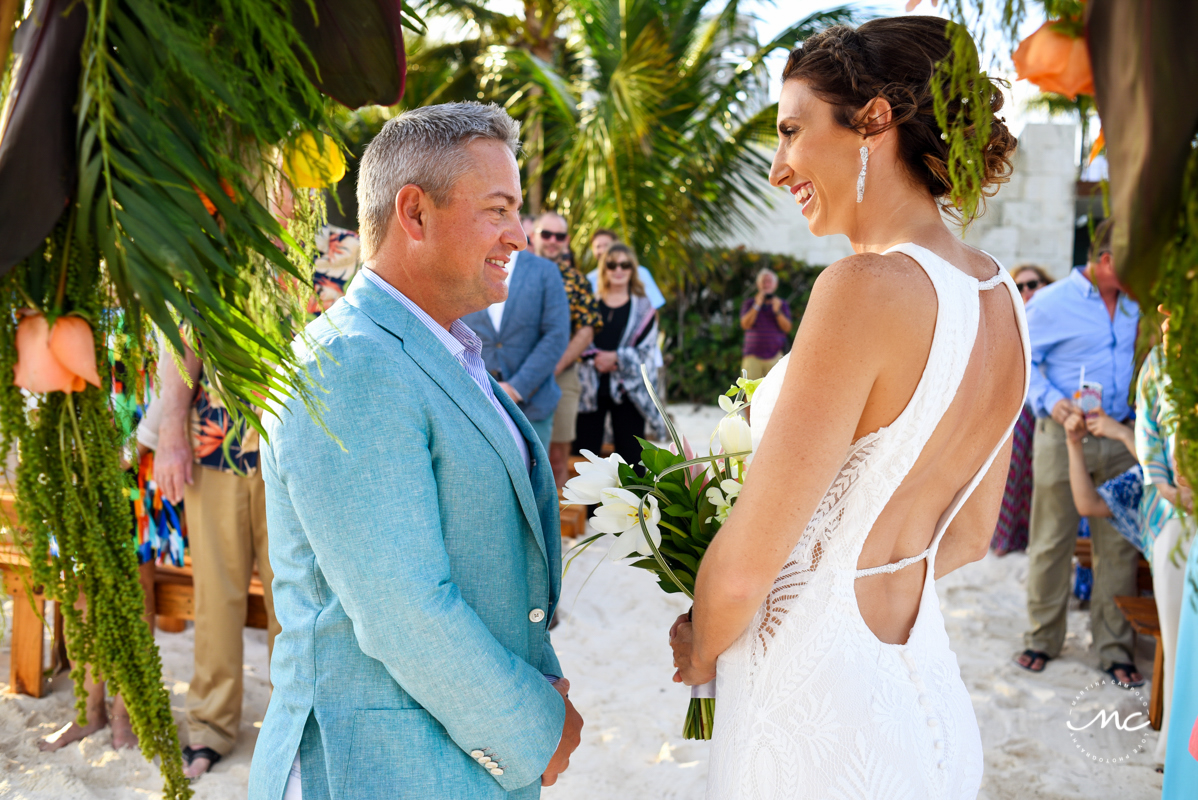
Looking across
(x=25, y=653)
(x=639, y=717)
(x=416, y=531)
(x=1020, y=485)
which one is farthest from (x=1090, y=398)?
(x=25, y=653)

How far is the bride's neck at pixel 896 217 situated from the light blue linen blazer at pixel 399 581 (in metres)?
0.76

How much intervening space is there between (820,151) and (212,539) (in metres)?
3.01

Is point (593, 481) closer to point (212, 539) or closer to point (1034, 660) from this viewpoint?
point (212, 539)

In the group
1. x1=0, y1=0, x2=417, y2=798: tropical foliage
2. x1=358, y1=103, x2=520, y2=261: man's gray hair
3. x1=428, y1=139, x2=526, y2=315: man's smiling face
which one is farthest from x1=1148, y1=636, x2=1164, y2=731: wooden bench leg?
x1=0, y1=0, x2=417, y2=798: tropical foliage

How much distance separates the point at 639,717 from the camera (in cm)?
392

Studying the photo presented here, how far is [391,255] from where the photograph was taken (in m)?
1.59

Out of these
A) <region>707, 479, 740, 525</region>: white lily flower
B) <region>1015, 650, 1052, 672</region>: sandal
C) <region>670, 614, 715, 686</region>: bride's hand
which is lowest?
<region>1015, 650, 1052, 672</region>: sandal

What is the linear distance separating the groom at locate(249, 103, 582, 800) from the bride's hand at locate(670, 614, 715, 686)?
25cm

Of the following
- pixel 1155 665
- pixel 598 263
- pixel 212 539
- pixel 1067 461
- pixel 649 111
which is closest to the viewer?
pixel 212 539

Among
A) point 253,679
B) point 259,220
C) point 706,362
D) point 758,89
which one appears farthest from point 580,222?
point 259,220

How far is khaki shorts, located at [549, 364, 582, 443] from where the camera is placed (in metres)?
6.21

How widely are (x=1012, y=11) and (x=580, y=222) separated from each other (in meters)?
9.97

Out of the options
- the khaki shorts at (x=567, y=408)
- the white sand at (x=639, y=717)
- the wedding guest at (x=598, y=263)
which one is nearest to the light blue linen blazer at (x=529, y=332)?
the khaki shorts at (x=567, y=408)

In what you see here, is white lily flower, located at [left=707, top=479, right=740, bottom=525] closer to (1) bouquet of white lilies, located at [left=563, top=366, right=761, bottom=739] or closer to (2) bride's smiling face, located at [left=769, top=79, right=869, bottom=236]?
(1) bouquet of white lilies, located at [left=563, top=366, right=761, bottom=739]
